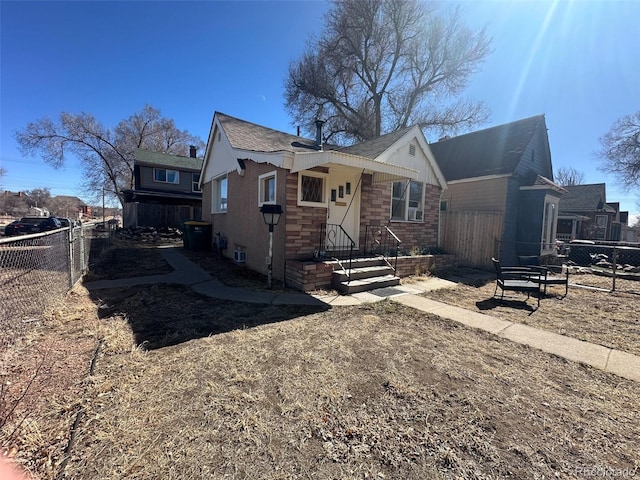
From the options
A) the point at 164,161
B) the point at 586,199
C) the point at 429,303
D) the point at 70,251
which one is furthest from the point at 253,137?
the point at 586,199

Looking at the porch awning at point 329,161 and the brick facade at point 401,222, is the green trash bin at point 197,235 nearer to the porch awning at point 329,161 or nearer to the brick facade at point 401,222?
the brick facade at point 401,222

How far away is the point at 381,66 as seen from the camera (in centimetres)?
2142

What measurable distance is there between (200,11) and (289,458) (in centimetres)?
1215

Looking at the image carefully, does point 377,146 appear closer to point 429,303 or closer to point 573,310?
point 429,303

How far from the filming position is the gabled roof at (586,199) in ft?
86.3

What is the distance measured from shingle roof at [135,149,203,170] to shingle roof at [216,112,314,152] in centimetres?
1554

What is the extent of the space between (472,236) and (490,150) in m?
4.80

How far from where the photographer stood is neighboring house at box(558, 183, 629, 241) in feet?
83.0

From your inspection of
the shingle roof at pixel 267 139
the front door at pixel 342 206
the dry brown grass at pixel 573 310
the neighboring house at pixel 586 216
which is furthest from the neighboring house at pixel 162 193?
the neighboring house at pixel 586 216

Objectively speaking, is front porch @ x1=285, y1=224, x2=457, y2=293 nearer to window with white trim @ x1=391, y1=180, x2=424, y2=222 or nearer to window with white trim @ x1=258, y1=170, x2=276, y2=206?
window with white trim @ x1=391, y1=180, x2=424, y2=222

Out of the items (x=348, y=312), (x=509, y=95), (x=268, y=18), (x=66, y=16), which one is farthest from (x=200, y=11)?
(x=509, y=95)

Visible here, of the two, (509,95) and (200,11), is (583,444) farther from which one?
(509,95)

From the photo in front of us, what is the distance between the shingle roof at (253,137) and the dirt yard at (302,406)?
6284 mm

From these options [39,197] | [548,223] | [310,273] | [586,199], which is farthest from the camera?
[39,197]
